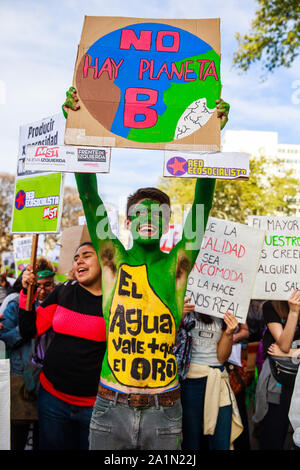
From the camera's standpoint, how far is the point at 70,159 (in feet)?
8.51

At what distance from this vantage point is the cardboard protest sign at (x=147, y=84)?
2.68 metres

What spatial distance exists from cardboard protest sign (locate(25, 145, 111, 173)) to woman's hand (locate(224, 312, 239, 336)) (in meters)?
1.75

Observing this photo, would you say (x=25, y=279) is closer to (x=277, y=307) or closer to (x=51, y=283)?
(x=51, y=283)

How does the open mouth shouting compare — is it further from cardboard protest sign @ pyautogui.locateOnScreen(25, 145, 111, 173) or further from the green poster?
the green poster

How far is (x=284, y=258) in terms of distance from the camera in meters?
4.23

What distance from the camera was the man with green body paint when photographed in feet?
7.95

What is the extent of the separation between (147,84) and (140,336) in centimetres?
149

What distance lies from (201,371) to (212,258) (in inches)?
36.7

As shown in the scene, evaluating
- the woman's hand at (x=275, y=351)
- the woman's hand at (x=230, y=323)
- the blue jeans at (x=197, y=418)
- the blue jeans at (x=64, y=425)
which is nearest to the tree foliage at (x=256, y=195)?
the woman's hand at (x=275, y=351)

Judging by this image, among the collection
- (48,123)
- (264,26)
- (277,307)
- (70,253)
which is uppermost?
(264,26)

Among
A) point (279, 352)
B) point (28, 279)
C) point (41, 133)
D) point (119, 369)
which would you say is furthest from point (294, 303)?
point (41, 133)

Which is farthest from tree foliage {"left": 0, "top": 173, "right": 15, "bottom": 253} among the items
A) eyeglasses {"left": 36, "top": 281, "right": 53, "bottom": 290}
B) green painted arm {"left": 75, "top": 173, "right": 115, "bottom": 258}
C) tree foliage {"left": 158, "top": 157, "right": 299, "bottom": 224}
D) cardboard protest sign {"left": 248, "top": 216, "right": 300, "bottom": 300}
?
green painted arm {"left": 75, "top": 173, "right": 115, "bottom": 258}
